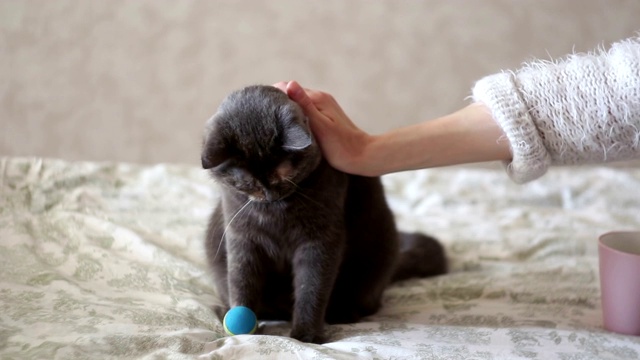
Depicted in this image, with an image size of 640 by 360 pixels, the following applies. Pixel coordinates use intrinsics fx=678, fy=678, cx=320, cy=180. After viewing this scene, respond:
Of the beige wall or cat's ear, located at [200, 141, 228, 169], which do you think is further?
the beige wall

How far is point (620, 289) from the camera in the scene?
110cm

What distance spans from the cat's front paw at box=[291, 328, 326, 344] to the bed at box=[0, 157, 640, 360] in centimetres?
4

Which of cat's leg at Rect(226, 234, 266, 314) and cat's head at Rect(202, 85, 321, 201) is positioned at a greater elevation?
cat's head at Rect(202, 85, 321, 201)

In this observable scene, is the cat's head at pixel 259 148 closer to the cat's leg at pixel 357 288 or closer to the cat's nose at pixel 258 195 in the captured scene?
the cat's nose at pixel 258 195

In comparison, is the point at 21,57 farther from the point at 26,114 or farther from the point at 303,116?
the point at 303,116

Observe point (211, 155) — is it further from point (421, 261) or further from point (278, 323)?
point (421, 261)

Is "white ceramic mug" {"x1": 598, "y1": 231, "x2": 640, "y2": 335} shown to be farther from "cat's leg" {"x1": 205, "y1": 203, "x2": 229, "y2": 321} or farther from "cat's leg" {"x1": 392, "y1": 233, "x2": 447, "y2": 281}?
"cat's leg" {"x1": 205, "y1": 203, "x2": 229, "y2": 321}

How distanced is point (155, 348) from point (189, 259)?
47 cm

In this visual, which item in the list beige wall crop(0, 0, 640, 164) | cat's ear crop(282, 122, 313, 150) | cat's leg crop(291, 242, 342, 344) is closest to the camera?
cat's ear crop(282, 122, 313, 150)

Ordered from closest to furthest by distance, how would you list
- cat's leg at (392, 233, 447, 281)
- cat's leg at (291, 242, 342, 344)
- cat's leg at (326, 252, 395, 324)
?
cat's leg at (291, 242, 342, 344)
cat's leg at (326, 252, 395, 324)
cat's leg at (392, 233, 447, 281)

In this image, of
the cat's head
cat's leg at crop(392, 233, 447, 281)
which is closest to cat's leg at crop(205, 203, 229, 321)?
the cat's head

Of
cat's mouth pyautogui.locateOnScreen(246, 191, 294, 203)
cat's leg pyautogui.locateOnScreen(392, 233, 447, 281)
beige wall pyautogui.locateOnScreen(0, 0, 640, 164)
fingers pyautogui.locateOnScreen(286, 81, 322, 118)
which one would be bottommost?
cat's leg pyautogui.locateOnScreen(392, 233, 447, 281)

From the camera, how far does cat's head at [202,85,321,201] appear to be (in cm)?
99

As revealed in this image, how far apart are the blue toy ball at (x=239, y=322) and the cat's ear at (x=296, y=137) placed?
0.28 m
